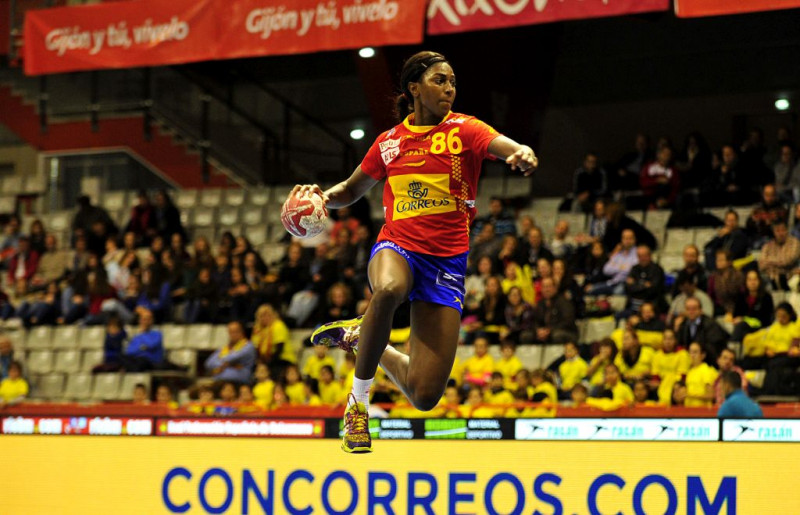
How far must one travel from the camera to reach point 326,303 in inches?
573

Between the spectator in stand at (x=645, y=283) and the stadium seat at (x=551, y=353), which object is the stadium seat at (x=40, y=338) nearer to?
the stadium seat at (x=551, y=353)

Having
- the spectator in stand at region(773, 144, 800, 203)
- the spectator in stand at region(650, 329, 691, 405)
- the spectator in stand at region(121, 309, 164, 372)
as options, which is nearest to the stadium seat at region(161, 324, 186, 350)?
the spectator in stand at region(121, 309, 164, 372)

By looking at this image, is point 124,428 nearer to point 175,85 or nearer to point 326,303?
point 326,303

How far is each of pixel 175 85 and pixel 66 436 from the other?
12.3m

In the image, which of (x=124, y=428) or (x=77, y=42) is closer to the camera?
(x=124, y=428)

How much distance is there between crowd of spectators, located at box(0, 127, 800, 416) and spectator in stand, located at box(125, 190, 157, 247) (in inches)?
1.1

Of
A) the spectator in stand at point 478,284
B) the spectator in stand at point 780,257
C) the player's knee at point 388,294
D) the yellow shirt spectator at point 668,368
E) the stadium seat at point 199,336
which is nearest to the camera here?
the player's knee at point 388,294

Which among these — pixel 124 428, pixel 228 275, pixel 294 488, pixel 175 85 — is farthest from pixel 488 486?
pixel 175 85

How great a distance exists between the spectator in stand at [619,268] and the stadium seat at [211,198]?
7.10 meters

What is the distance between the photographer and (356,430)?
20.5 feet

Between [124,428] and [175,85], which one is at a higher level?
[175,85]

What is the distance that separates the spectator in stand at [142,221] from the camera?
17516 mm

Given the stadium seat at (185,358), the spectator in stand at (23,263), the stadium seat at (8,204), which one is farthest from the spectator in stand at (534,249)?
the stadium seat at (8,204)

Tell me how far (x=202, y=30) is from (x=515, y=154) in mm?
10263
